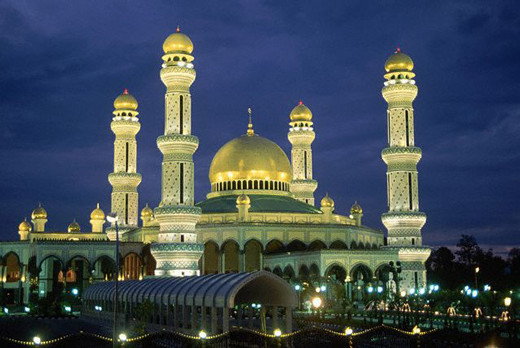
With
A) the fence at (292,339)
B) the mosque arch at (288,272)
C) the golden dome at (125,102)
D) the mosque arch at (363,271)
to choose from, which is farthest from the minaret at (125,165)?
the fence at (292,339)

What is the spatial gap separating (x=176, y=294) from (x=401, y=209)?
26.1m

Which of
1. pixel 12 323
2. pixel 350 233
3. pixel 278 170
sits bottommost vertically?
pixel 12 323

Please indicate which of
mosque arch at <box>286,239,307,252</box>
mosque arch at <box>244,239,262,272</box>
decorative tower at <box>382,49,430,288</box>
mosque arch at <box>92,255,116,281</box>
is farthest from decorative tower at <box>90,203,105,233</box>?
decorative tower at <box>382,49,430,288</box>

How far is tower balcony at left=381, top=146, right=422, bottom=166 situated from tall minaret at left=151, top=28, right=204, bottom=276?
13.2 metres

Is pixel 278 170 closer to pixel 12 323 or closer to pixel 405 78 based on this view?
pixel 405 78

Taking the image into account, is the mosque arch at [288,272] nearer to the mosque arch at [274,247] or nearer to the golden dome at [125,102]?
the mosque arch at [274,247]

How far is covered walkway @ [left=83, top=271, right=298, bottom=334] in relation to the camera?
28.5 meters

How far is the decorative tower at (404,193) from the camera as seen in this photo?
55.7 metres

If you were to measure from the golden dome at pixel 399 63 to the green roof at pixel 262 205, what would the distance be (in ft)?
47.1

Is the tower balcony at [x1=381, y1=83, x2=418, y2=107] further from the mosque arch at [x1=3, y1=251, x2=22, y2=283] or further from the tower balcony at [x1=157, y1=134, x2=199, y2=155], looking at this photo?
the mosque arch at [x1=3, y1=251, x2=22, y2=283]

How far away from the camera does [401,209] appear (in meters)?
55.7

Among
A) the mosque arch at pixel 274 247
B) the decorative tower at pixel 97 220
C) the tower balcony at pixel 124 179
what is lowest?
the mosque arch at pixel 274 247

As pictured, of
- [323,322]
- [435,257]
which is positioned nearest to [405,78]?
[323,322]

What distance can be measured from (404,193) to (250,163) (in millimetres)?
17506
